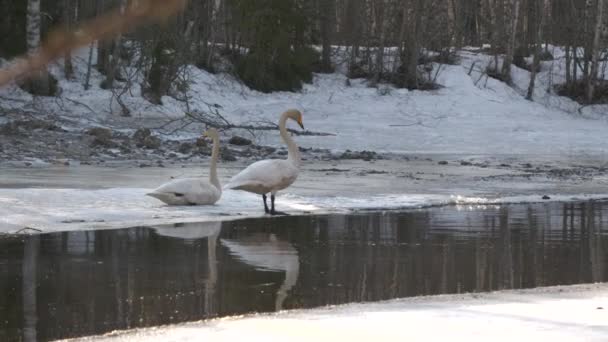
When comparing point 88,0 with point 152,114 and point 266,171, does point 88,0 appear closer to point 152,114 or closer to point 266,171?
point 152,114

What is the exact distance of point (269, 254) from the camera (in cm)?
889

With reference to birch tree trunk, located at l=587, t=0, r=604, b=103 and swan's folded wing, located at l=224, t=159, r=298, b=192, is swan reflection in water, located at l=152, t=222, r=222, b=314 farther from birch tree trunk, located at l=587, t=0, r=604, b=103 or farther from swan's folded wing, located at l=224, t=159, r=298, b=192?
birch tree trunk, located at l=587, t=0, r=604, b=103

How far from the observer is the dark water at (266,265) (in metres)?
6.36

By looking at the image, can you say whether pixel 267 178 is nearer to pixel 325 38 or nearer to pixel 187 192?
pixel 187 192

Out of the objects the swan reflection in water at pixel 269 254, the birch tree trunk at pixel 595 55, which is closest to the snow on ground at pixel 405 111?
the birch tree trunk at pixel 595 55

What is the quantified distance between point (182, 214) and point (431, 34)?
2938 centimetres

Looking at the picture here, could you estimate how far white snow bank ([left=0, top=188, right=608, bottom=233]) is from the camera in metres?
10.6

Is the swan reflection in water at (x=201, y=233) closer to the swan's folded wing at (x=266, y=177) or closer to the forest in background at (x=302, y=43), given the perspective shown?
the swan's folded wing at (x=266, y=177)

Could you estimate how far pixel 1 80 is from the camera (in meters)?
1.67

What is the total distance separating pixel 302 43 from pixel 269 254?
27.1m

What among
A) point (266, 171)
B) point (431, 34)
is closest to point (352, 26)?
point (431, 34)

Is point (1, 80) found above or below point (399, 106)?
above

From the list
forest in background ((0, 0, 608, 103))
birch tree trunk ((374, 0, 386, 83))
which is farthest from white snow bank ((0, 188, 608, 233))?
birch tree trunk ((374, 0, 386, 83))

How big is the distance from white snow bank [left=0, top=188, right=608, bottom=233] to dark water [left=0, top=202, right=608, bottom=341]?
0.56 m
